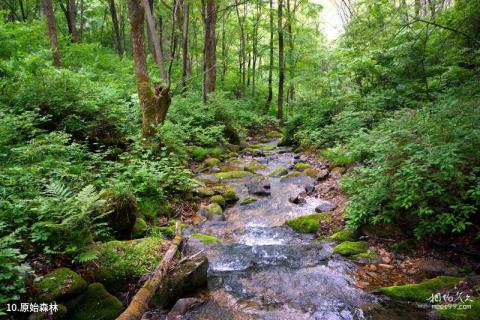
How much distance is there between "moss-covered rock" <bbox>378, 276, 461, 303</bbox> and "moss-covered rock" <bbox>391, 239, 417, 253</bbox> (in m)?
0.91

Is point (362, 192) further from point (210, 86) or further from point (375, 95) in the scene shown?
point (210, 86)

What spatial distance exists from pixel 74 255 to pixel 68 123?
5.50 m

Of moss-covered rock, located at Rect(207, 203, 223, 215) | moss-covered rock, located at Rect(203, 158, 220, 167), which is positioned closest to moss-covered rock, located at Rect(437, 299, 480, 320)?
moss-covered rock, located at Rect(207, 203, 223, 215)

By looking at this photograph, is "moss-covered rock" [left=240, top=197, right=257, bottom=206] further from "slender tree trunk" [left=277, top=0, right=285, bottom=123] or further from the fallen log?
"slender tree trunk" [left=277, top=0, right=285, bottom=123]

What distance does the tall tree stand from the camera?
610 inches

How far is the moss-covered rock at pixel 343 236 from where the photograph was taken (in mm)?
6043

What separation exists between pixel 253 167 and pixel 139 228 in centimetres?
666

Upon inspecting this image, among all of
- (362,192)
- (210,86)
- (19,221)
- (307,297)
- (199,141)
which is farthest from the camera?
(210,86)

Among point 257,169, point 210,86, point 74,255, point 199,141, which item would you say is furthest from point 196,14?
point 74,255

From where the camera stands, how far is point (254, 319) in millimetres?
3906

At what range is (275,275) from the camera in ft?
16.3

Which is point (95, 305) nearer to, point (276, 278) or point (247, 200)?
point (276, 278)

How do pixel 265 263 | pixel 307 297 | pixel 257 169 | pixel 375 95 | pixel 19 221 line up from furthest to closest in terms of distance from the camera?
1. pixel 257 169
2. pixel 375 95
3. pixel 265 263
4. pixel 307 297
5. pixel 19 221

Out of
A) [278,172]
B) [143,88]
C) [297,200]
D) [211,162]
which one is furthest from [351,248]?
[143,88]
